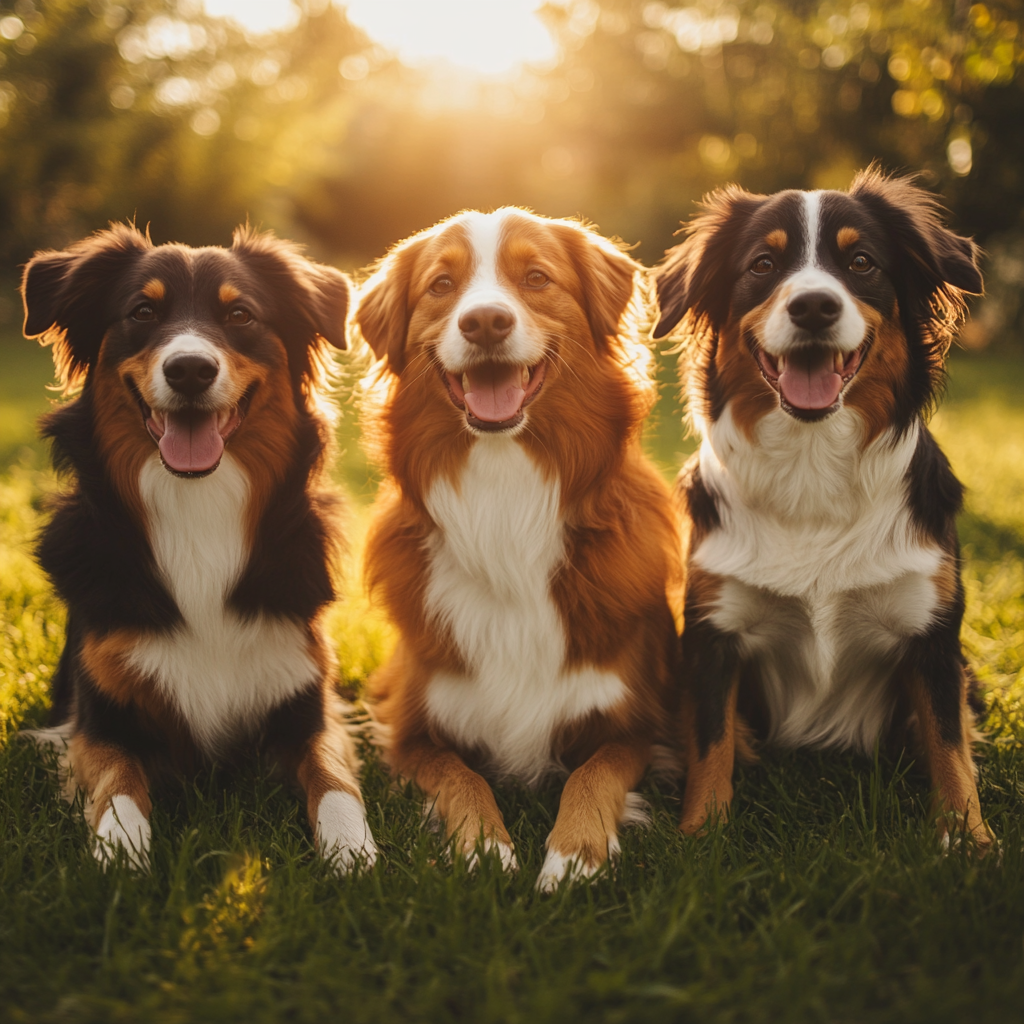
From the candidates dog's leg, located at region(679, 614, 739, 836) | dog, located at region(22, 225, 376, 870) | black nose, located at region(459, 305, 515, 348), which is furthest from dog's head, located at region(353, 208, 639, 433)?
dog's leg, located at region(679, 614, 739, 836)

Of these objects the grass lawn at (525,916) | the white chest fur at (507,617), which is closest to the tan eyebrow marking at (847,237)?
the white chest fur at (507,617)

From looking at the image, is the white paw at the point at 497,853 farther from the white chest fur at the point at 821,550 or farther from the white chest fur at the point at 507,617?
the white chest fur at the point at 821,550

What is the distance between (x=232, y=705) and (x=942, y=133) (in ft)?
61.4

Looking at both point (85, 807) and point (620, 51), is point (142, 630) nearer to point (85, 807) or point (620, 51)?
point (85, 807)

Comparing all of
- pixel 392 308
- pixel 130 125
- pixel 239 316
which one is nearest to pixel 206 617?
pixel 239 316

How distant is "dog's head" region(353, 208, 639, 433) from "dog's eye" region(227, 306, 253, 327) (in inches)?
20.4

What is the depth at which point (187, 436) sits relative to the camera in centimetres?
287

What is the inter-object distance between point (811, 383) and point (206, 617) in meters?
2.13

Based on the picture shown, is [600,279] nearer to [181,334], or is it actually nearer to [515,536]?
[515,536]

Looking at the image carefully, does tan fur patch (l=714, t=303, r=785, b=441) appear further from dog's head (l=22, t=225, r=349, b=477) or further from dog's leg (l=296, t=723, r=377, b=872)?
dog's leg (l=296, t=723, r=377, b=872)

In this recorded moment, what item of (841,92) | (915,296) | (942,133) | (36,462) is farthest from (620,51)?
(915,296)

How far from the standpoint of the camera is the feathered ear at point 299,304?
10.6ft

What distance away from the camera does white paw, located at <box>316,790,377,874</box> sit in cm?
255

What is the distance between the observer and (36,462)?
8406 mm
